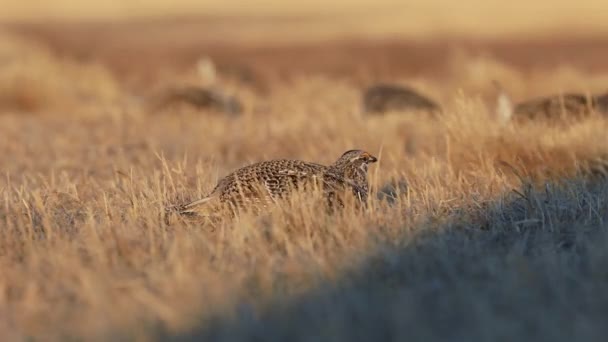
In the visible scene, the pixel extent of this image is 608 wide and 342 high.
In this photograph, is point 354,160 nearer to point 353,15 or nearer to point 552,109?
point 552,109

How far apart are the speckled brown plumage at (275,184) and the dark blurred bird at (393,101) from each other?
6.68m

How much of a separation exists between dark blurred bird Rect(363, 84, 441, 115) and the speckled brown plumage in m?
6.68

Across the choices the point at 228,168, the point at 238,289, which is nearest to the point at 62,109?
the point at 228,168

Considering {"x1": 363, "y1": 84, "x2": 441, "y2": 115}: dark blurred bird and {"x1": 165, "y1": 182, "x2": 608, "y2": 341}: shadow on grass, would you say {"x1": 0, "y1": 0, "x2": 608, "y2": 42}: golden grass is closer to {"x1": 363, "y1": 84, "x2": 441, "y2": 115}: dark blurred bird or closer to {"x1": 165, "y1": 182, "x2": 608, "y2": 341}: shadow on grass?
{"x1": 363, "y1": 84, "x2": 441, "y2": 115}: dark blurred bird

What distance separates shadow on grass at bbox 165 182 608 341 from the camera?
4.61 meters

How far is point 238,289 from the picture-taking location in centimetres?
521

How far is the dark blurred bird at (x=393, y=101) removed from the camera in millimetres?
14305

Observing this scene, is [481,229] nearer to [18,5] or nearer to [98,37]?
[98,37]

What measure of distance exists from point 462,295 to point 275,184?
7.45 ft

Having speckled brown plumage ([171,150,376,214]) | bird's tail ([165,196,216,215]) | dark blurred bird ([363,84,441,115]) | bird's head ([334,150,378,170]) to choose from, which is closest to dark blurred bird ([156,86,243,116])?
dark blurred bird ([363,84,441,115])

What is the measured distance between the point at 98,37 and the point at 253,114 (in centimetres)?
2824

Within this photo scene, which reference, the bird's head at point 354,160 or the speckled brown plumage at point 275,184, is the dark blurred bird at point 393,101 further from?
the speckled brown plumage at point 275,184

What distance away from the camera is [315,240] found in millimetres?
6285

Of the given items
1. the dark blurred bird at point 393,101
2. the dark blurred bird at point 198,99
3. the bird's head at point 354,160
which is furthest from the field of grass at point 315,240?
the dark blurred bird at point 198,99
